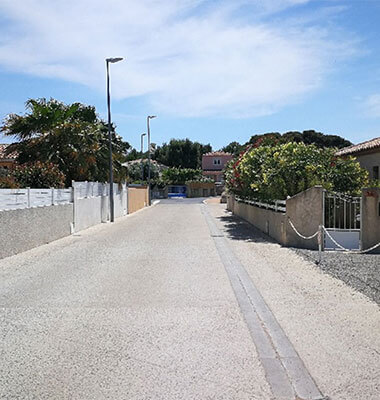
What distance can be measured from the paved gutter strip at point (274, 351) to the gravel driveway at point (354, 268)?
6.02ft

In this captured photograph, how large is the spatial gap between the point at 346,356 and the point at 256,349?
3.12ft

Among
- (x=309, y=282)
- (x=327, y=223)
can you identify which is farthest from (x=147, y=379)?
(x=327, y=223)

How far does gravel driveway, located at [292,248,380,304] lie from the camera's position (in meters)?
9.17

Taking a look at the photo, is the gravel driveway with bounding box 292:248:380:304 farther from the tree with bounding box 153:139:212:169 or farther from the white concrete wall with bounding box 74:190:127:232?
the tree with bounding box 153:139:212:169

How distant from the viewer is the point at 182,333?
636cm

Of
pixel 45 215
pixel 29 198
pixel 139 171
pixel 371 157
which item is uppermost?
pixel 139 171

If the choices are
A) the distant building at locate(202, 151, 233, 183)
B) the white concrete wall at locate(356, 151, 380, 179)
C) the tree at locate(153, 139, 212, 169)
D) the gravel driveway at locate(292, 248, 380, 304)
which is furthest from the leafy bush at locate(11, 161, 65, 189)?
the tree at locate(153, 139, 212, 169)

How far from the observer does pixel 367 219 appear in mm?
14109

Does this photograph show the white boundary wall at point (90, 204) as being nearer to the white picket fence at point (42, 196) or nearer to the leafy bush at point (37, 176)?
the white picket fence at point (42, 196)

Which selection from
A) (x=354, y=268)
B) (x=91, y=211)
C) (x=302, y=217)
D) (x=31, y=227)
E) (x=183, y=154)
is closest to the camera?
(x=354, y=268)

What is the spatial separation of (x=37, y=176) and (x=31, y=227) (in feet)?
17.6

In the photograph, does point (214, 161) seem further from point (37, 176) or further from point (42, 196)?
point (42, 196)

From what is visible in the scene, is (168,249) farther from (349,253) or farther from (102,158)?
(102,158)

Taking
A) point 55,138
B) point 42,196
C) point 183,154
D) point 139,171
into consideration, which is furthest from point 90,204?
point 183,154
